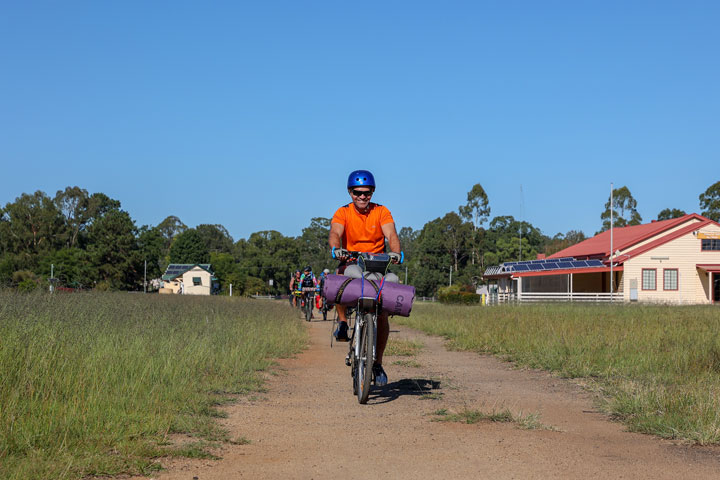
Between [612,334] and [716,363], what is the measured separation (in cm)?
384

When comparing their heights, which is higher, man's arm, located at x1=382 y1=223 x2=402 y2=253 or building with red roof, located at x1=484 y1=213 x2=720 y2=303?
building with red roof, located at x1=484 y1=213 x2=720 y2=303

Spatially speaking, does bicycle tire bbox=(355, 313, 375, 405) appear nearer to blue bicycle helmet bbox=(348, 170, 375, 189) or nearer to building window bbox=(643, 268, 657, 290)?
blue bicycle helmet bbox=(348, 170, 375, 189)

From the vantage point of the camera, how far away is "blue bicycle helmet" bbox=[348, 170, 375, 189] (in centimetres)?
753

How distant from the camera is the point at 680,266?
48.6 meters

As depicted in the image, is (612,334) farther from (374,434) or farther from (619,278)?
(619,278)

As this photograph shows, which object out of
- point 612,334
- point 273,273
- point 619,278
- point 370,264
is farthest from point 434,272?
point 370,264

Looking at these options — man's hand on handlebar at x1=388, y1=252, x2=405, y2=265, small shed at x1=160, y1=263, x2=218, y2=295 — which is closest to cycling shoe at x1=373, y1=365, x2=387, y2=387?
man's hand on handlebar at x1=388, y1=252, x2=405, y2=265

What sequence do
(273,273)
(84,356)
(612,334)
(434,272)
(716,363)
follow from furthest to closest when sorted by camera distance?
1. (273,273)
2. (434,272)
3. (612,334)
4. (716,363)
5. (84,356)

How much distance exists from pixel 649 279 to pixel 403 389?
145 feet

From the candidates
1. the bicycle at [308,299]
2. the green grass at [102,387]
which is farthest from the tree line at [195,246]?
the green grass at [102,387]

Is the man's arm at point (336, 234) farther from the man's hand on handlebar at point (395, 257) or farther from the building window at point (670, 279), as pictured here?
the building window at point (670, 279)

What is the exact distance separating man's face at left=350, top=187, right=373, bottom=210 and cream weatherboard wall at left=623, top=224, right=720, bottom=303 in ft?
144

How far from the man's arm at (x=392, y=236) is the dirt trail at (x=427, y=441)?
4.84ft

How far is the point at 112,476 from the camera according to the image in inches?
164
